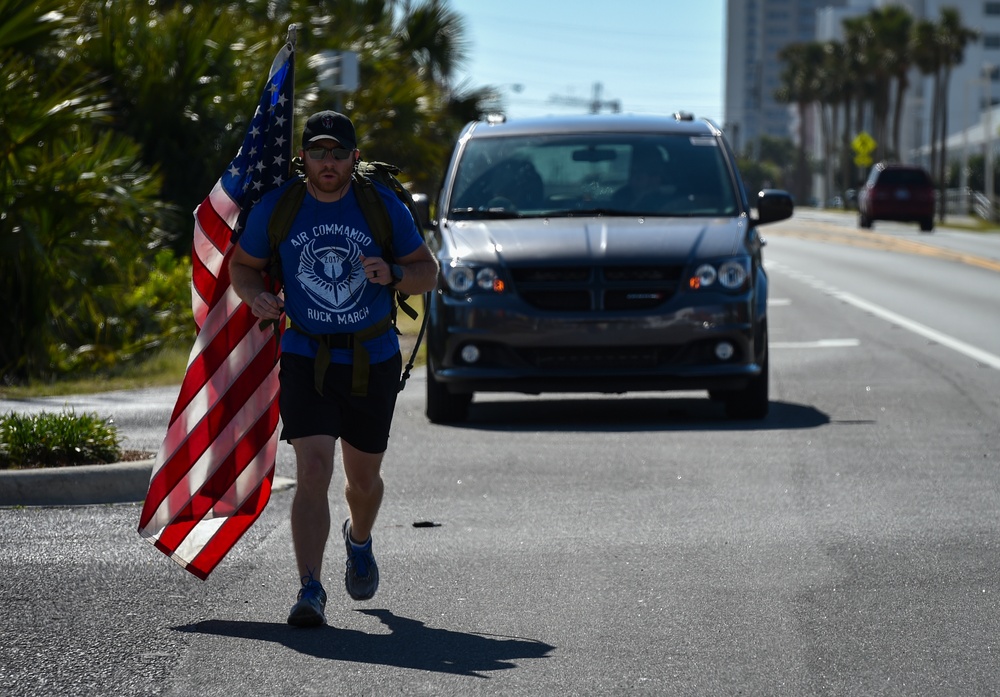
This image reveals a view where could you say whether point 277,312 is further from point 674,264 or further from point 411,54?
point 411,54

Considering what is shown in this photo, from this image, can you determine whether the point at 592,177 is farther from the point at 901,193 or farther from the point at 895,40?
the point at 895,40

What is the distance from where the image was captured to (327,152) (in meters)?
5.96

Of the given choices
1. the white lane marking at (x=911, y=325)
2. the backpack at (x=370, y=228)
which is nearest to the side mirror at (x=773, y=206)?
the white lane marking at (x=911, y=325)

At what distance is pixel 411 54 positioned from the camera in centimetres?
2961

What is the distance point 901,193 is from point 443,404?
40614 millimetres

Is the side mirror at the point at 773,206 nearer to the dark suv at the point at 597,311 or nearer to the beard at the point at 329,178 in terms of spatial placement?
the dark suv at the point at 597,311

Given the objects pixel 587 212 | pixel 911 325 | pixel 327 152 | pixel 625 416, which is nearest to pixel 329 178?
pixel 327 152

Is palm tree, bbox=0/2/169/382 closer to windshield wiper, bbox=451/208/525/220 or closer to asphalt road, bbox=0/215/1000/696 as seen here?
asphalt road, bbox=0/215/1000/696

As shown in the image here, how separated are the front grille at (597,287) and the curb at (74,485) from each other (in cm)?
320

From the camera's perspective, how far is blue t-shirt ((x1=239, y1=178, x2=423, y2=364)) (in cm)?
599

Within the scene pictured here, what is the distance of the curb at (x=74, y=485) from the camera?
817 cm

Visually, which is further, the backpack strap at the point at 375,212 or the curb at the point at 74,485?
the curb at the point at 74,485

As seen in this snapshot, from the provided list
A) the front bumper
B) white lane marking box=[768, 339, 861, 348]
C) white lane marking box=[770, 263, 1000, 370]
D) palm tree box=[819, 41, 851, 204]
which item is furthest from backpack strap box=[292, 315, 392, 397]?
palm tree box=[819, 41, 851, 204]

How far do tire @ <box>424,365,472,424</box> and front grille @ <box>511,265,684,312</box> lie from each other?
862 millimetres
